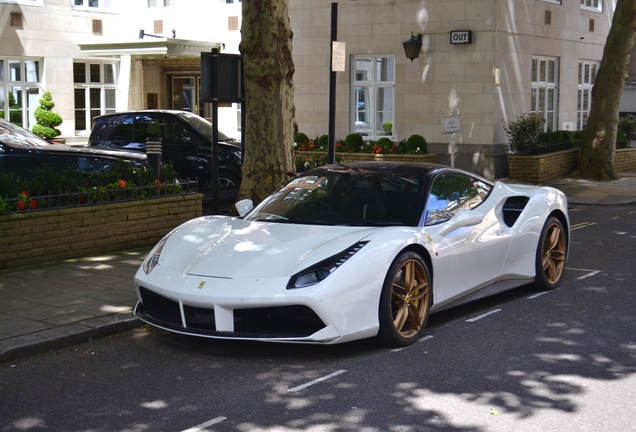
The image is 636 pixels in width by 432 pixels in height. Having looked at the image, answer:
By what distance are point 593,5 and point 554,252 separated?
20568 millimetres

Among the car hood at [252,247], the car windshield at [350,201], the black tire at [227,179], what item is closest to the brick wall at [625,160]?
the black tire at [227,179]

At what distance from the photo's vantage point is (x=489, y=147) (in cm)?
2133

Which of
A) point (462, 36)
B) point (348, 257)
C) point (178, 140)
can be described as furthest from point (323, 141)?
point (348, 257)

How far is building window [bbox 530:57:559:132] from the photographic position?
23.8m

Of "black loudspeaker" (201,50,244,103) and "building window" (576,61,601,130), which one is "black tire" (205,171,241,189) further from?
"building window" (576,61,601,130)

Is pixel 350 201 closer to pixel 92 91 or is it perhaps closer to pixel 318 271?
pixel 318 271

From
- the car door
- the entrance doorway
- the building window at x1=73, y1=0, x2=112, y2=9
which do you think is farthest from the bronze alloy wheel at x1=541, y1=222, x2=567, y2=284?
the building window at x1=73, y1=0, x2=112, y2=9

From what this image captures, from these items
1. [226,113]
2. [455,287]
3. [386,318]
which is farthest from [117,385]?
[226,113]

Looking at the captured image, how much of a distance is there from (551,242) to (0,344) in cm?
536

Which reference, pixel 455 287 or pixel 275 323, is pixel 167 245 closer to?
pixel 275 323

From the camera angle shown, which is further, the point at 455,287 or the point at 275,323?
the point at 455,287

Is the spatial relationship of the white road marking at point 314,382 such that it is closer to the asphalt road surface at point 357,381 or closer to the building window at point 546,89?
the asphalt road surface at point 357,381

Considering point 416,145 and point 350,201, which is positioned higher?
point 416,145

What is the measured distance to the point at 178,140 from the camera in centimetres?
1617
